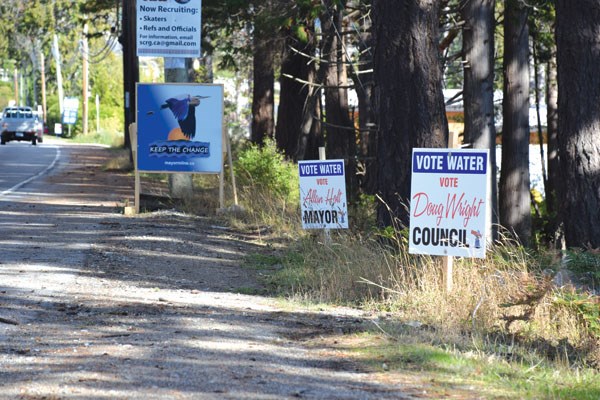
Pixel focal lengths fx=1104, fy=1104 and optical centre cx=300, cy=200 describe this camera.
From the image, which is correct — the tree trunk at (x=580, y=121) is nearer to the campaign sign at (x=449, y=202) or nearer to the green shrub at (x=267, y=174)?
the campaign sign at (x=449, y=202)

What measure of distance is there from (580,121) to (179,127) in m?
7.28

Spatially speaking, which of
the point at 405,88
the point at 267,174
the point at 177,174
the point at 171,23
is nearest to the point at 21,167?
the point at 267,174

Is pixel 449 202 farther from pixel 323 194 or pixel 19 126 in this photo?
pixel 19 126

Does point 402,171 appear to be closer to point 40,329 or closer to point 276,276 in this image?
point 276,276

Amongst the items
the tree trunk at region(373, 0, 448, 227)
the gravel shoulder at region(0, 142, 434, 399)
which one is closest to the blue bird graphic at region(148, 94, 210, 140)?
the gravel shoulder at region(0, 142, 434, 399)

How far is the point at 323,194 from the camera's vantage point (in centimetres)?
1365

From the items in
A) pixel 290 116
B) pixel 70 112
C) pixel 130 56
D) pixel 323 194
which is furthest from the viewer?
pixel 70 112

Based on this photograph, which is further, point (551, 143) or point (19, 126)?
point (19, 126)

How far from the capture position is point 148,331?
27.1 feet

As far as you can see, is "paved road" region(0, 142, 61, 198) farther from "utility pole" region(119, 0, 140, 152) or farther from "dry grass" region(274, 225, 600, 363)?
"dry grass" region(274, 225, 600, 363)

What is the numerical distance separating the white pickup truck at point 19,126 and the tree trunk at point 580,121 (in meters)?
48.1

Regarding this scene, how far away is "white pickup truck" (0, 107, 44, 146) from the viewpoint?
190ft

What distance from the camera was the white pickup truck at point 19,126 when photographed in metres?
58.0

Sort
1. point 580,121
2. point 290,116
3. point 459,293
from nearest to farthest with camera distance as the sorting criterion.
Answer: point 459,293 < point 580,121 < point 290,116
